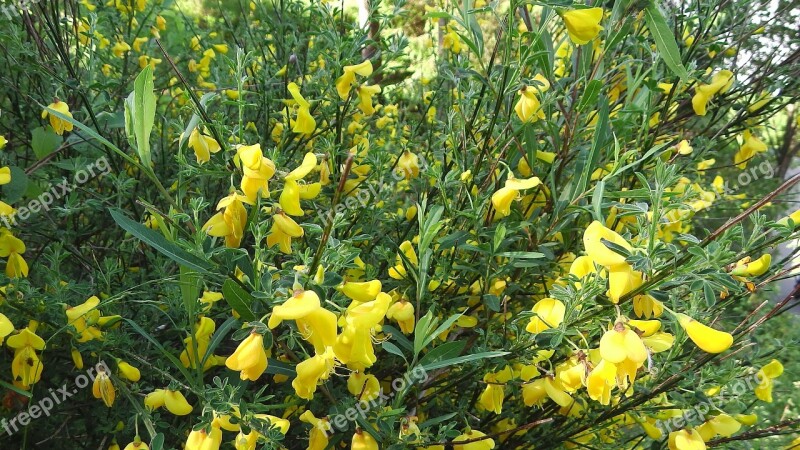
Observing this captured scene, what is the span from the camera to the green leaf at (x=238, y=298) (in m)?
0.75

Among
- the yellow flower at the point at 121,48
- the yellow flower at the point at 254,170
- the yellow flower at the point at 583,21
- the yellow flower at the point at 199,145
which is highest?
the yellow flower at the point at 121,48

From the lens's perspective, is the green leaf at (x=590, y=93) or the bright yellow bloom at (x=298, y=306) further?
the green leaf at (x=590, y=93)

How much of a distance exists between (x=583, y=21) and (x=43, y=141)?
956 mm

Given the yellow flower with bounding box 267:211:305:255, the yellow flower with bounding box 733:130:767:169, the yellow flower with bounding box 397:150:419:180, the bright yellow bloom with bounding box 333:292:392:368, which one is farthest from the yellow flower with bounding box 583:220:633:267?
the yellow flower with bounding box 733:130:767:169

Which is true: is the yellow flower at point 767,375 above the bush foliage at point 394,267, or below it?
below

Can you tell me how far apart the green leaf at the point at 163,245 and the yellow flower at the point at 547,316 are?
0.44 metres

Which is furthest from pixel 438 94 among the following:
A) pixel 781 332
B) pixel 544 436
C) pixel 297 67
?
pixel 781 332

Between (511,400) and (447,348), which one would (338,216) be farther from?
(511,400)

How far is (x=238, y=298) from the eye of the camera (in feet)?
2.54

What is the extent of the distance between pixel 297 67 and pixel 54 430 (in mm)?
950

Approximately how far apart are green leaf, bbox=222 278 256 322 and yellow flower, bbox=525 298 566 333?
0.38 m

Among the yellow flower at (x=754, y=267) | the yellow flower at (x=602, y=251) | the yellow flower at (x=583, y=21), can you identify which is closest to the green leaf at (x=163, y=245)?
the yellow flower at (x=602, y=251)

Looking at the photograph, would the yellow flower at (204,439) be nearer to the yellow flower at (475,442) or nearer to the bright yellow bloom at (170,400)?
the bright yellow bloom at (170,400)

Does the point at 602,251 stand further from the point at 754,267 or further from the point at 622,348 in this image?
the point at 754,267
